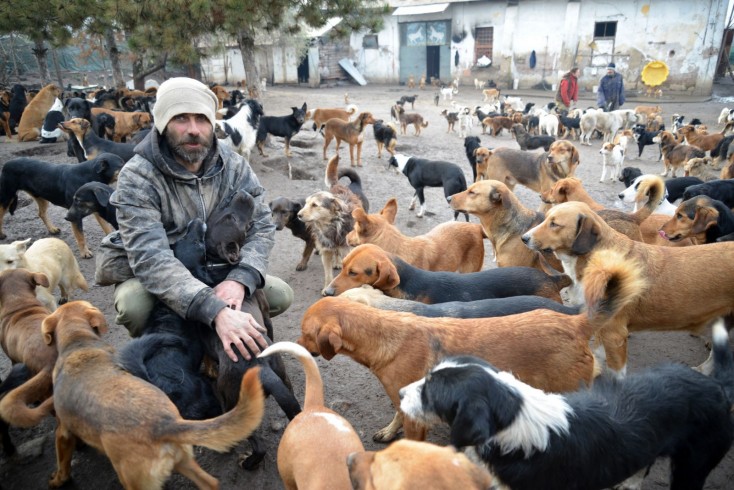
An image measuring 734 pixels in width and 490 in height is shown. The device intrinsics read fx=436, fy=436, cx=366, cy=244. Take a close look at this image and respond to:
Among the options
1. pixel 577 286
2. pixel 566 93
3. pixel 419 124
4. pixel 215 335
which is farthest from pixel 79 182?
pixel 566 93

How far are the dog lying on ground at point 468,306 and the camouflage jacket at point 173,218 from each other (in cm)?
85

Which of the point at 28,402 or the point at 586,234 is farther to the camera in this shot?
the point at 586,234

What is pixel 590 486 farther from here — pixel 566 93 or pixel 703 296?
pixel 566 93

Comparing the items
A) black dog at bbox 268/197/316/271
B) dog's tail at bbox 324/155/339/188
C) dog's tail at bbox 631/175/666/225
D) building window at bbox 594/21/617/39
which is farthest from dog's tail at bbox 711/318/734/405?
building window at bbox 594/21/617/39

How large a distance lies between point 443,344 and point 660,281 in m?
2.15

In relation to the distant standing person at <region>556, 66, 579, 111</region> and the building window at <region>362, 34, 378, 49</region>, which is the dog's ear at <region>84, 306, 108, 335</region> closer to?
the distant standing person at <region>556, 66, 579, 111</region>

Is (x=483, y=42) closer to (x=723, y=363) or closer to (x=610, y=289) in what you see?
(x=610, y=289)

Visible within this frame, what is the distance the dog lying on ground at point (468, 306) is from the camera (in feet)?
10.5

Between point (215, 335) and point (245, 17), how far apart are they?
840 cm

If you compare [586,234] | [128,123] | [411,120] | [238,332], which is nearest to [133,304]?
[238,332]

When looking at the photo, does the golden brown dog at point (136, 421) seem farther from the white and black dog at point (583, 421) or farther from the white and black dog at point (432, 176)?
the white and black dog at point (432, 176)

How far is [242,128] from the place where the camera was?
10297 mm

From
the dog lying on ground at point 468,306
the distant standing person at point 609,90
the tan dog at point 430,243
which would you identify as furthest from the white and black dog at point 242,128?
the distant standing person at point 609,90

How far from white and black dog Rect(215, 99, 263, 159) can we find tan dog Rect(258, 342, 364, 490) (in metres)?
8.63
